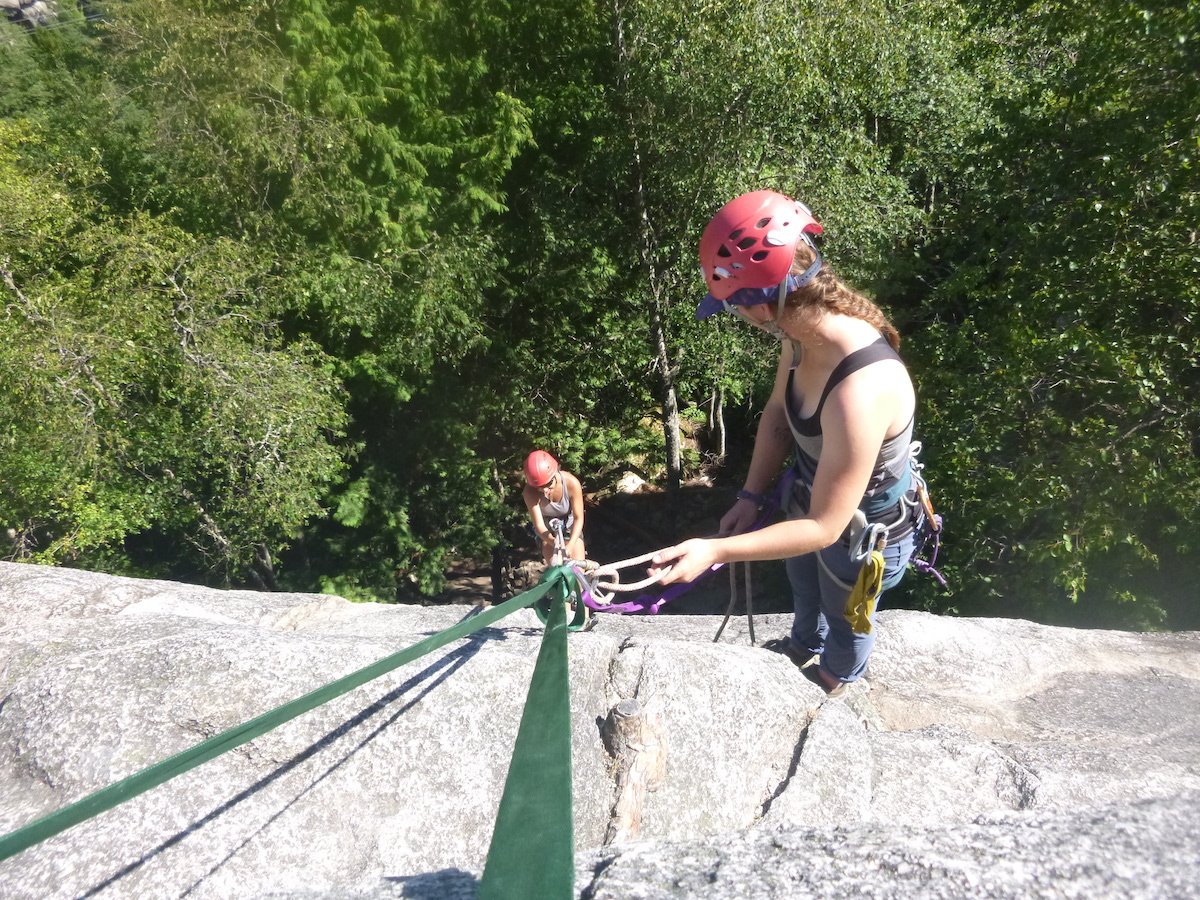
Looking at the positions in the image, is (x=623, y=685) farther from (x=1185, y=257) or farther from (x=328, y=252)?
(x=328, y=252)

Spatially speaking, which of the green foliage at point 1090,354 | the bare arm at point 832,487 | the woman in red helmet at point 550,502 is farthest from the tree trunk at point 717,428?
the bare arm at point 832,487

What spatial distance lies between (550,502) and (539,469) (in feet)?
0.99

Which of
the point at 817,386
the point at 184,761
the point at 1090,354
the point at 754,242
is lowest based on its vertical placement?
the point at 184,761

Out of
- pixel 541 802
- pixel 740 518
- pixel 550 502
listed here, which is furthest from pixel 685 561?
pixel 550 502

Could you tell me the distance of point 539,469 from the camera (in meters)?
6.05

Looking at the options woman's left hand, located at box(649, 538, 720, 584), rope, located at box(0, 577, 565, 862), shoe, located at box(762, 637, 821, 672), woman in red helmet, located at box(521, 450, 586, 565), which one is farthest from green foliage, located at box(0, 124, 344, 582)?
woman's left hand, located at box(649, 538, 720, 584)

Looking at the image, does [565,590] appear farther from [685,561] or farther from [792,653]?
[792,653]

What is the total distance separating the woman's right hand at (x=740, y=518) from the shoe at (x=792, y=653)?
Result: 34.9 inches

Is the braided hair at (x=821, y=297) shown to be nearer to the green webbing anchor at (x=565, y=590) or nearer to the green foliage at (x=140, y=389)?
the green webbing anchor at (x=565, y=590)

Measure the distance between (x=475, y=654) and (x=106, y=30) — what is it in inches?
408

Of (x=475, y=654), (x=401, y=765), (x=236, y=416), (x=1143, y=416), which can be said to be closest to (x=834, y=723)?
(x=475, y=654)

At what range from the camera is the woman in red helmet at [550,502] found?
6086 mm

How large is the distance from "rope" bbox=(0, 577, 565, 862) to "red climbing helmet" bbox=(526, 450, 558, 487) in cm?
389

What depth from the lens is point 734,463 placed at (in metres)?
14.0
